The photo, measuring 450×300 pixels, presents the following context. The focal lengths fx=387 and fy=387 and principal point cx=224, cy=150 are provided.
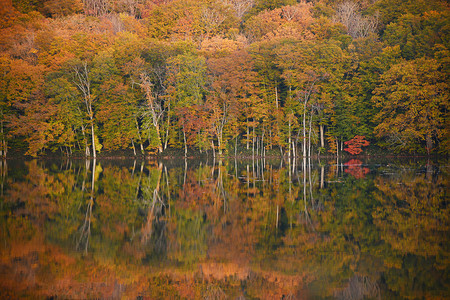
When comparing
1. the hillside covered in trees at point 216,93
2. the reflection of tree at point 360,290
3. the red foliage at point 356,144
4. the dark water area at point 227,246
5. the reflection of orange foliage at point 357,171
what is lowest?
the reflection of tree at point 360,290

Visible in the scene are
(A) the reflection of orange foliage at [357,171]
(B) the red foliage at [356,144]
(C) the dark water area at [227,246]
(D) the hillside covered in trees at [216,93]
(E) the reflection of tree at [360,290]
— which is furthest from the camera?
(B) the red foliage at [356,144]

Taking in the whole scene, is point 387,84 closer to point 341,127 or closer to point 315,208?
point 341,127

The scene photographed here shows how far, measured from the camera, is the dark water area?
5.96 metres

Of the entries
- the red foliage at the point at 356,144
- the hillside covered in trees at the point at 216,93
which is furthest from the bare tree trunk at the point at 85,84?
the red foliage at the point at 356,144

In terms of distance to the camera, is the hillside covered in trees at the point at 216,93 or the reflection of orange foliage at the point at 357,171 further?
the hillside covered in trees at the point at 216,93

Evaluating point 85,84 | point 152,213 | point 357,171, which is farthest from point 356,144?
point 152,213

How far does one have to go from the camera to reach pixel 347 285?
19.5ft

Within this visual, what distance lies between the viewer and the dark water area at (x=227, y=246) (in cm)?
596

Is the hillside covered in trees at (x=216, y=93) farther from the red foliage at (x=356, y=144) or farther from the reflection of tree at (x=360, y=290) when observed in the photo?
the reflection of tree at (x=360, y=290)

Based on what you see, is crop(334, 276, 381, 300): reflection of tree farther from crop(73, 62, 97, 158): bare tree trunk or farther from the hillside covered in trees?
crop(73, 62, 97, 158): bare tree trunk

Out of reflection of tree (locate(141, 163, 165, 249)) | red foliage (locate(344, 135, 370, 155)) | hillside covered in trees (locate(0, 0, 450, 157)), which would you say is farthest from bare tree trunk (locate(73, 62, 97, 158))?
reflection of tree (locate(141, 163, 165, 249))

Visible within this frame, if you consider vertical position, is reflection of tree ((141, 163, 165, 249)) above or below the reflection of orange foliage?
below

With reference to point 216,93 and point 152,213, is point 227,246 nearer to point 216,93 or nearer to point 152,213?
point 152,213

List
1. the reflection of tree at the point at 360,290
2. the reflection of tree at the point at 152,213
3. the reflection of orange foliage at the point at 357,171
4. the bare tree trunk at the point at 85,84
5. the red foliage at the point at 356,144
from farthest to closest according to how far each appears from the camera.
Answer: the bare tree trunk at the point at 85,84
the red foliage at the point at 356,144
the reflection of orange foliage at the point at 357,171
the reflection of tree at the point at 152,213
the reflection of tree at the point at 360,290
